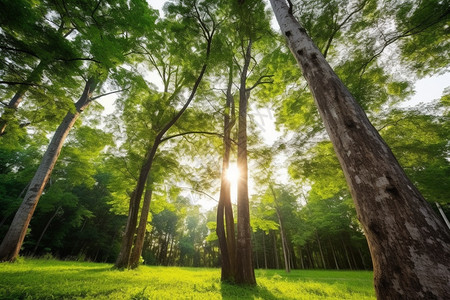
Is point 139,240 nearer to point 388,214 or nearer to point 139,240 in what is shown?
point 139,240

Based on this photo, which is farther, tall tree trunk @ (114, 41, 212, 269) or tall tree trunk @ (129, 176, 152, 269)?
tall tree trunk @ (129, 176, 152, 269)

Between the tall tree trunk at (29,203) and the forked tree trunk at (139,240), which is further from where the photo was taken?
the forked tree trunk at (139,240)

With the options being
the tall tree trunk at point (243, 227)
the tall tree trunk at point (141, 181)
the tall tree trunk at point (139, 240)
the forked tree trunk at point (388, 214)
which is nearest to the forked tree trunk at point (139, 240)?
the tall tree trunk at point (139, 240)

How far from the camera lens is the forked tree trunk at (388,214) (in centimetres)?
103

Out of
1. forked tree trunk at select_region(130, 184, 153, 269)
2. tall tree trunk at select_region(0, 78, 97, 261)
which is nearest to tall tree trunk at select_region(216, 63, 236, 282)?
forked tree trunk at select_region(130, 184, 153, 269)

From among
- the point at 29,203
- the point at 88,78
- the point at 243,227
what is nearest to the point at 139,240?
the point at 29,203

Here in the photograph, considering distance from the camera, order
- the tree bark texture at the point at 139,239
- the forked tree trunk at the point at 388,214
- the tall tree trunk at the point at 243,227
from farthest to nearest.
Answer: the tree bark texture at the point at 139,239 < the tall tree trunk at the point at 243,227 < the forked tree trunk at the point at 388,214

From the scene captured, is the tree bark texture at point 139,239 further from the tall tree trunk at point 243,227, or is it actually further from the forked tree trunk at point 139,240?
the tall tree trunk at point 243,227

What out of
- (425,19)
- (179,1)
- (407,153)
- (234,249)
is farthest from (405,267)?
(407,153)

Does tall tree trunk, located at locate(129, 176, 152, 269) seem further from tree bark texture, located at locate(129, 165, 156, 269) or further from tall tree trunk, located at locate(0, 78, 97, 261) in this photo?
tall tree trunk, located at locate(0, 78, 97, 261)

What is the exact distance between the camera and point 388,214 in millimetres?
1272

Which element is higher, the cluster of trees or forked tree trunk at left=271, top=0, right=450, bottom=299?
the cluster of trees

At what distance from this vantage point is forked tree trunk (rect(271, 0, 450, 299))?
1.03 meters

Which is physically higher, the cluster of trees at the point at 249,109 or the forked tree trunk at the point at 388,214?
the cluster of trees at the point at 249,109
